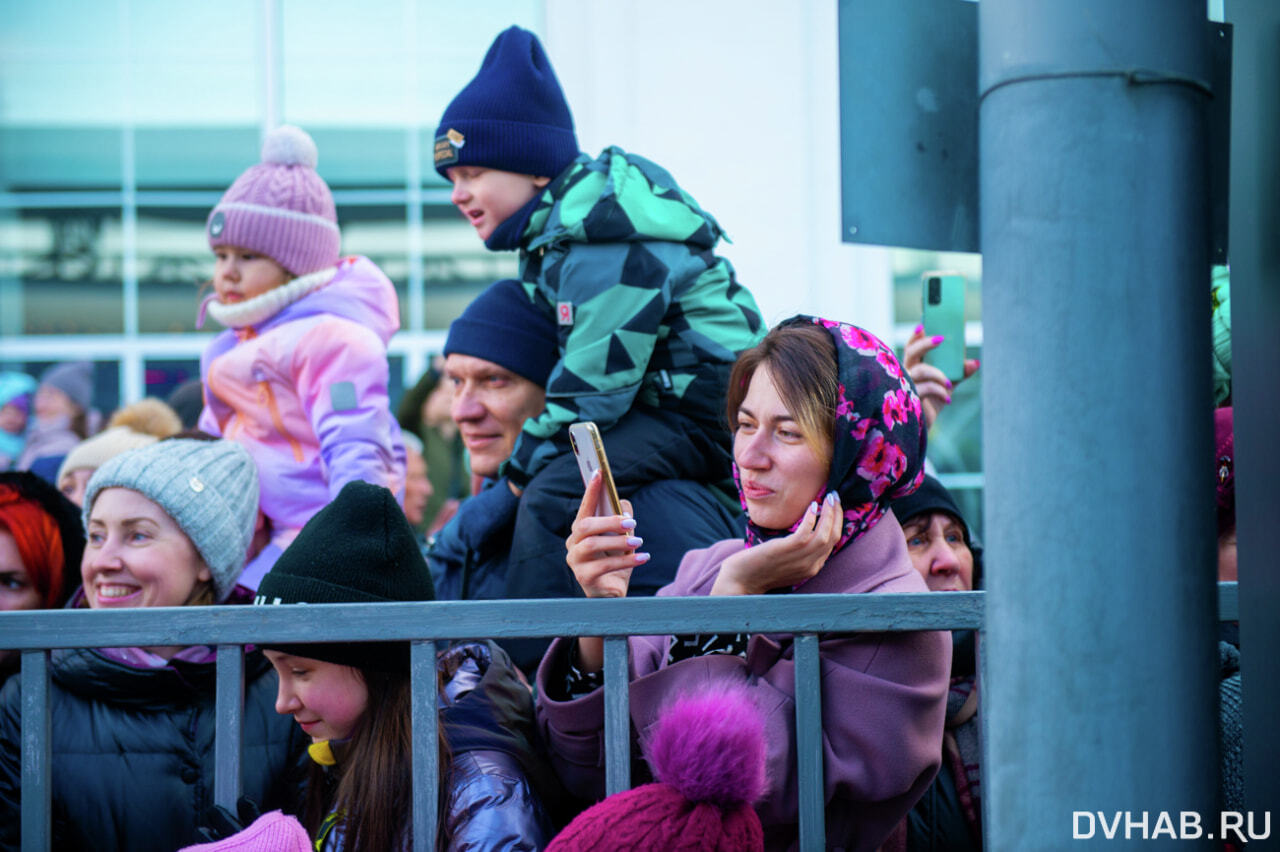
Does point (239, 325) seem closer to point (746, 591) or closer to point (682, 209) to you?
point (682, 209)

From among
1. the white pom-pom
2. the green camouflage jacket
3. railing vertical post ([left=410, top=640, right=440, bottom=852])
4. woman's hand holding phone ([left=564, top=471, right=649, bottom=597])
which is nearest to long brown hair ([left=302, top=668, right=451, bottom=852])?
railing vertical post ([left=410, top=640, right=440, bottom=852])

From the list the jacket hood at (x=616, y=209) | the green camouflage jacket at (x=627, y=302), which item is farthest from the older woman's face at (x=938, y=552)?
the jacket hood at (x=616, y=209)

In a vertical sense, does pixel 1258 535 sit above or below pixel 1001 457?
below

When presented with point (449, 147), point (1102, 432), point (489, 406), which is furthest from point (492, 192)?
point (1102, 432)

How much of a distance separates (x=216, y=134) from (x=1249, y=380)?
24.3 feet

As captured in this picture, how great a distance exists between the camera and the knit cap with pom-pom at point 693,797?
68.4 inches

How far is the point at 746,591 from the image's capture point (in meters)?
2.19

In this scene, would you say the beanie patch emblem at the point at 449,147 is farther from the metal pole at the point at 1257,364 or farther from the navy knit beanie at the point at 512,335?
the metal pole at the point at 1257,364

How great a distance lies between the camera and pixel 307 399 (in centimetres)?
377

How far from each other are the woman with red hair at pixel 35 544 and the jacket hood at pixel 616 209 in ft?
4.16

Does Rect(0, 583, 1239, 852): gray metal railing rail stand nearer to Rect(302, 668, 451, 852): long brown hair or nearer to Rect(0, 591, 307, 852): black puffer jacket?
Rect(302, 668, 451, 852): long brown hair

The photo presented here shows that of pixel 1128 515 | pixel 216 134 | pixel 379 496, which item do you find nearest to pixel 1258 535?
pixel 1128 515

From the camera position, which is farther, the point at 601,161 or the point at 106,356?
the point at 106,356

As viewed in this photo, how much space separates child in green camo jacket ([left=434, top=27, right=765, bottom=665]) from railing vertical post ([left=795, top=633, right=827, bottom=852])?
3.22 ft
